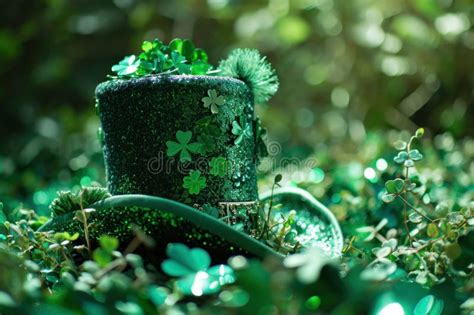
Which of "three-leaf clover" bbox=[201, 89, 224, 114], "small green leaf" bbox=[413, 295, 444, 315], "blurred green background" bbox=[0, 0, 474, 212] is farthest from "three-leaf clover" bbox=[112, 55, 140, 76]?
"blurred green background" bbox=[0, 0, 474, 212]

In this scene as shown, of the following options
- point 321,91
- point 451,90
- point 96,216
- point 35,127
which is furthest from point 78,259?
point 321,91

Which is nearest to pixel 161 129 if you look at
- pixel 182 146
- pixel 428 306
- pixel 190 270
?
pixel 182 146

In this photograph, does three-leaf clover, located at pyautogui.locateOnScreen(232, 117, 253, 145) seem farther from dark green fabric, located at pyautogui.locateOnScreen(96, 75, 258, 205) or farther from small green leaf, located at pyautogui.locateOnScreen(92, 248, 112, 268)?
small green leaf, located at pyautogui.locateOnScreen(92, 248, 112, 268)

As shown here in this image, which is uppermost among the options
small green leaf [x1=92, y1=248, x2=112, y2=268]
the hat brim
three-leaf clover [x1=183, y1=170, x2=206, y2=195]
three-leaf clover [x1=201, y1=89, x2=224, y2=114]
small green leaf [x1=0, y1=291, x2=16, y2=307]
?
three-leaf clover [x1=201, y1=89, x2=224, y2=114]

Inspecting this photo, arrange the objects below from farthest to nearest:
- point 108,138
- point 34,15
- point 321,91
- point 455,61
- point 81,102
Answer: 1. point 321,91
2. point 81,102
3. point 34,15
4. point 455,61
5. point 108,138

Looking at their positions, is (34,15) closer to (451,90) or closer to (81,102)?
(81,102)

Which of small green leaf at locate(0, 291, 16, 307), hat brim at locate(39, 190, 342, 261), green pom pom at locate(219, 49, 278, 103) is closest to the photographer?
small green leaf at locate(0, 291, 16, 307)

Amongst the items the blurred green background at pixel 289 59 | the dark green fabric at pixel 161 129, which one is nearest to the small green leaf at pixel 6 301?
the dark green fabric at pixel 161 129
